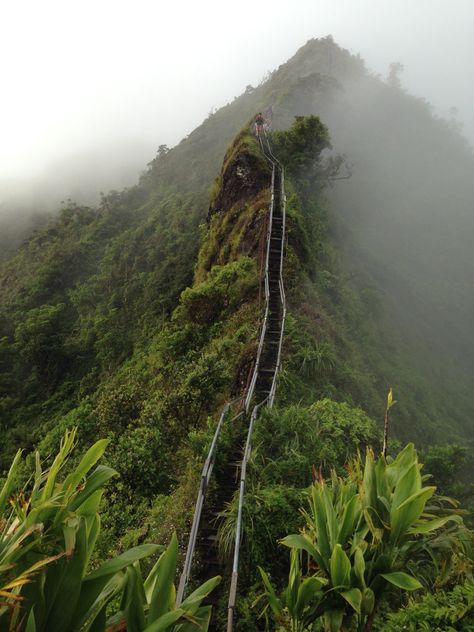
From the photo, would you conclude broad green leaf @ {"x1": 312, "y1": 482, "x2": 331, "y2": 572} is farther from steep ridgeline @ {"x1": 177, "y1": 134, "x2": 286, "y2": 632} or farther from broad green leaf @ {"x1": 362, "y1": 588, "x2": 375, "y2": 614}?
steep ridgeline @ {"x1": 177, "y1": 134, "x2": 286, "y2": 632}

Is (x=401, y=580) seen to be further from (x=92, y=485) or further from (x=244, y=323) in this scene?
(x=244, y=323)

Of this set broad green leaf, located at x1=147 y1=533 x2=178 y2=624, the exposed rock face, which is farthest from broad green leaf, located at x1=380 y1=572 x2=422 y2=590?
the exposed rock face

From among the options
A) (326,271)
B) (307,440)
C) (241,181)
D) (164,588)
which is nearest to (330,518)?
(164,588)

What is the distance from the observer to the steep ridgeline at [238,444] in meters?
5.11

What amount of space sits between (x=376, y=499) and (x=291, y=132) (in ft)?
73.2

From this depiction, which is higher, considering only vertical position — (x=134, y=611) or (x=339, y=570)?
(x=134, y=611)

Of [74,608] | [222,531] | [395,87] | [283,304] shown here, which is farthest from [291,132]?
[395,87]

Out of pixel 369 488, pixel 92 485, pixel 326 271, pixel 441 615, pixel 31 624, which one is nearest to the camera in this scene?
pixel 31 624

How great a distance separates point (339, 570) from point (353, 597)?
16cm

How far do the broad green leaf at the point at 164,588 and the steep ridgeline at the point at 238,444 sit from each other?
8.52ft

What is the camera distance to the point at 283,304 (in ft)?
39.9

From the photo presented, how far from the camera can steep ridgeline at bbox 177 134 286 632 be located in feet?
16.8

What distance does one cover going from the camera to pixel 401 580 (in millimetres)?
2525

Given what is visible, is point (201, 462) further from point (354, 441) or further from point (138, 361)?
point (138, 361)
